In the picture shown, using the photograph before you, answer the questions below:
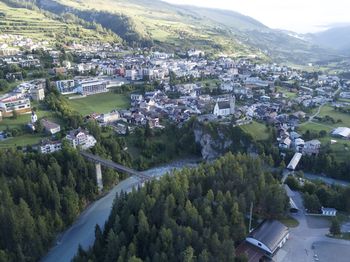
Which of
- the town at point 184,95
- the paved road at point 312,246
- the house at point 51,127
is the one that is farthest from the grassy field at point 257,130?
the house at point 51,127

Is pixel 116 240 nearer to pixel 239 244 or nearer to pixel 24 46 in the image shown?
pixel 239 244

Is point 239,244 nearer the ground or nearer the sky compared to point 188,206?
nearer the ground

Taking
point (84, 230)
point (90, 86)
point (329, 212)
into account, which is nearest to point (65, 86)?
point (90, 86)

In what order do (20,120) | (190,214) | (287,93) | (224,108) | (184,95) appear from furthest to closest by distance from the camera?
1. (287,93)
2. (184,95)
3. (224,108)
4. (20,120)
5. (190,214)

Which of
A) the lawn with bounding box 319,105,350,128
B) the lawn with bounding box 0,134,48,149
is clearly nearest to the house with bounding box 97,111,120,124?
the lawn with bounding box 0,134,48,149

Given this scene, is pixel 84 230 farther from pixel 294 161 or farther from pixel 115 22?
pixel 115 22

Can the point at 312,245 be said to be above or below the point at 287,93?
above

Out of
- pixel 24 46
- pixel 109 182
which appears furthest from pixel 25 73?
pixel 109 182

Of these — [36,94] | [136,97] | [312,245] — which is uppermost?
[36,94]
